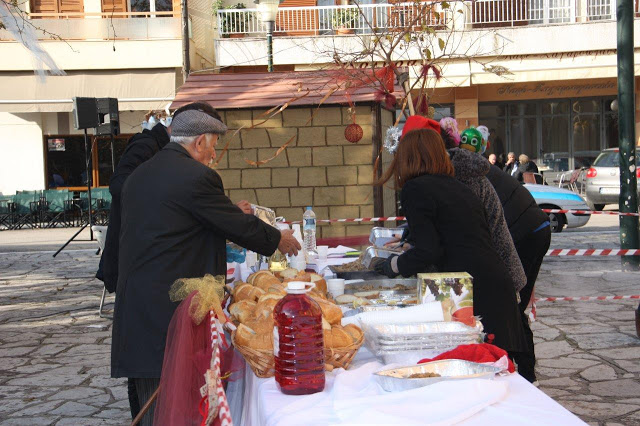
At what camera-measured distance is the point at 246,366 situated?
123 inches

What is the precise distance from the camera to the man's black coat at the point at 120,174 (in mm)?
4770

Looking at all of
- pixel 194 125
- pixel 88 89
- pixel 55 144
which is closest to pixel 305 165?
pixel 194 125

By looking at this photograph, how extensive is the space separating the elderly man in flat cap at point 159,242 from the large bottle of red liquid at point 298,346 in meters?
0.85

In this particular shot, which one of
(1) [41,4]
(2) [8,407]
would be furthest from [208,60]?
(2) [8,407]

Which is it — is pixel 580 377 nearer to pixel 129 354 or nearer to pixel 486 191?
pixel 486 191

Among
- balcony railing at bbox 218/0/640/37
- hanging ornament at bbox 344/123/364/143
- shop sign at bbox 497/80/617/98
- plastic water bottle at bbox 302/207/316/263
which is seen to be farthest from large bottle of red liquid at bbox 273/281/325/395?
shop sign at bbox 497/80/617/98

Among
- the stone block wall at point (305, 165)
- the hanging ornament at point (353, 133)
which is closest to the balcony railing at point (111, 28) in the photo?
the stone block wall at point (305, 165)

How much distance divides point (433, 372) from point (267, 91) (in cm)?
850

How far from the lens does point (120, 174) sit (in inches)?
188

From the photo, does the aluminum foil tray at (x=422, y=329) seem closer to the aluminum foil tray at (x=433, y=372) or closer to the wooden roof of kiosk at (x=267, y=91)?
the aluminum foil tray at (x=433, y=372)

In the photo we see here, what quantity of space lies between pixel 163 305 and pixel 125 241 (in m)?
0.33

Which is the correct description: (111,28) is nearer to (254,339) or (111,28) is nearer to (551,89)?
(551,89)

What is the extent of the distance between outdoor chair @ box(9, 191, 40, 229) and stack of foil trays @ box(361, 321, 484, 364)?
21232 millimetres

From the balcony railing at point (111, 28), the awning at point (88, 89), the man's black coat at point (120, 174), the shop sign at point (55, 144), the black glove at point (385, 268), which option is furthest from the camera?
the shop sign at point (55, 144)
